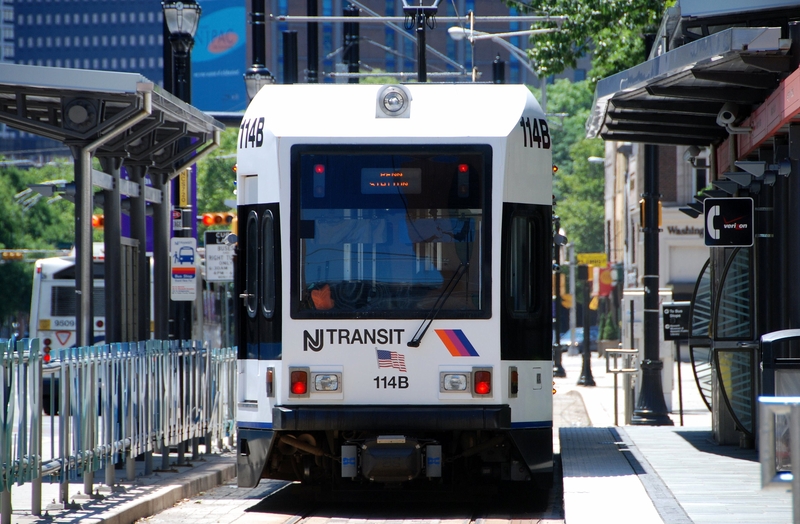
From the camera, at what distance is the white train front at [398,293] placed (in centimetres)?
973

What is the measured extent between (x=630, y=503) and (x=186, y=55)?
9109 millimetres

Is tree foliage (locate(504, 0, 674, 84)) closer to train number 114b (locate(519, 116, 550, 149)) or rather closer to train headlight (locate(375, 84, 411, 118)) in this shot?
train number 114b (locate(519, 116, 550, 149))

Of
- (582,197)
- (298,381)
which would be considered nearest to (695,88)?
(298,381)

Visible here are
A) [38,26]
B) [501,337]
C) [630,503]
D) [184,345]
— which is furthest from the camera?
[38,26]

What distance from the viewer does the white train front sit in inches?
383

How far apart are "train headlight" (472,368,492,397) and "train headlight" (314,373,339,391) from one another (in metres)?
1.07

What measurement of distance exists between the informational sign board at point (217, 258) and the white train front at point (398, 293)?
25.8ft

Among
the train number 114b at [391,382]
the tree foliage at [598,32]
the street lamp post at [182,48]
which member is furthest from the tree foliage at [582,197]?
the train number 114b at [391,382]

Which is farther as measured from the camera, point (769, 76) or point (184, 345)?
point (184, 345)

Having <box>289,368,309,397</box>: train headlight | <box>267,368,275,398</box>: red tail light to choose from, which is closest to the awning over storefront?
<box>289,368,309,397</box>: train headlight

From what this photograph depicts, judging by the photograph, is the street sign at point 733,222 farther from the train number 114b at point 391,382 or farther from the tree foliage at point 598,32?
the tree foliage at point 598,32

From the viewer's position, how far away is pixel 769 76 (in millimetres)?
10555

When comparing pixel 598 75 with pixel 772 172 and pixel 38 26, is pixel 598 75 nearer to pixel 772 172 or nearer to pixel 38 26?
pixel 772 172

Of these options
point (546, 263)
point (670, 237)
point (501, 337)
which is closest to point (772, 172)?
point (546, 263)
